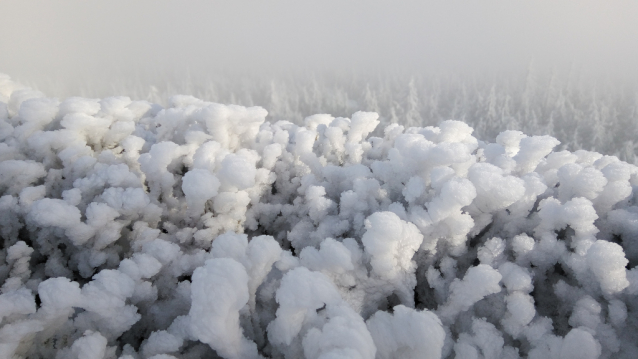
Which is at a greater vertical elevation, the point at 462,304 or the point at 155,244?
the point at 155,244

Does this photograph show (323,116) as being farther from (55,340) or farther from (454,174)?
(55,340)

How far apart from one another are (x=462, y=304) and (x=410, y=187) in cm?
68

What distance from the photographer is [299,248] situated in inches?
81.7

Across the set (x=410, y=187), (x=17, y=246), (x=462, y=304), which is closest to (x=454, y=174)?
(x=410, y=187)

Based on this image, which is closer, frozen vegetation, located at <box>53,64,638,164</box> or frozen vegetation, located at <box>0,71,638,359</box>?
frozen vegetation, located at <box>0,71,638,359</box>

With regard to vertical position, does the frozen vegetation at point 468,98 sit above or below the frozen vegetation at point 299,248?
below

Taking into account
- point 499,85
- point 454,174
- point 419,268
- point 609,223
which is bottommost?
point 499,85

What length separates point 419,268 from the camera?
72.8 inches

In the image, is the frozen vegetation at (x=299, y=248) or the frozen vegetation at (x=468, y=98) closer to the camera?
the frozen vegetation at (x=299, y=248)

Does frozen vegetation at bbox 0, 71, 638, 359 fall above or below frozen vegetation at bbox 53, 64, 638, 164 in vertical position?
above

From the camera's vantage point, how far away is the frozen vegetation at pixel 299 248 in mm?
1296

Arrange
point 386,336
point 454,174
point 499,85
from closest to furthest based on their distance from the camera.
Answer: point 386,336 < point 454,174 < point 499,85

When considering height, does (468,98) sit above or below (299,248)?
below

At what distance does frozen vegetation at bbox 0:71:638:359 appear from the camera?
1296 millimetres
